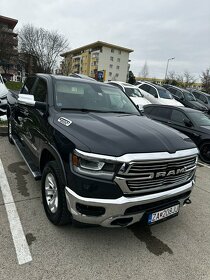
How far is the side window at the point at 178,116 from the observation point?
7629 millimetres

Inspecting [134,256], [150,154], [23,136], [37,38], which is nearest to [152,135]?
[150,154]

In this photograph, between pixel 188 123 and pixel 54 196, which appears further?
pixel 188 123

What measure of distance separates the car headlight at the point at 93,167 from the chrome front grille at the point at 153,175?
4.0 inches

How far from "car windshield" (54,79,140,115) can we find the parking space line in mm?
1546

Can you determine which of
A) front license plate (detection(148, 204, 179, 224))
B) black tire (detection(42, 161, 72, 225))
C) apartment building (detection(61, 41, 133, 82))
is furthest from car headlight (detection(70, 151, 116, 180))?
apartment building (detection(61, 41, 133, 82))

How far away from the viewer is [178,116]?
7770 millimetres

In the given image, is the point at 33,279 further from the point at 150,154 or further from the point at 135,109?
the point at 135,109

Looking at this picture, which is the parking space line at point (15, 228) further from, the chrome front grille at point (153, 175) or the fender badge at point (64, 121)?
the fender badge at point (64, 121)

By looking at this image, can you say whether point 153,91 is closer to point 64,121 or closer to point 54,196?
point 64,121

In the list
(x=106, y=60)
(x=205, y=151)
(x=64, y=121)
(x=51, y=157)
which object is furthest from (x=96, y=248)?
(x=106, y=60)

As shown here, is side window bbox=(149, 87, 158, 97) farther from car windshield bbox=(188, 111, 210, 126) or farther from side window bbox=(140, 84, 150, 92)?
car windshield bbox=(188, 111, 210, 126)

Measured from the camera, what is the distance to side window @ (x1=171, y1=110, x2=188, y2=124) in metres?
7.63

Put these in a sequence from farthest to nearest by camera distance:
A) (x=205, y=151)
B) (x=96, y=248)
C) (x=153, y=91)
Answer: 1. (x=153, y=91)
2. (x=205, y=151)
3. (x=96, y=248)

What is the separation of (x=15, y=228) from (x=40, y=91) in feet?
7.05
